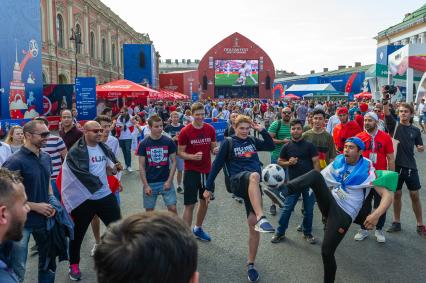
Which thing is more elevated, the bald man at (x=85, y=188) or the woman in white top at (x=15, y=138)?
the woman in white top at (x=15, y=138)

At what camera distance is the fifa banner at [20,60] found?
11125mm

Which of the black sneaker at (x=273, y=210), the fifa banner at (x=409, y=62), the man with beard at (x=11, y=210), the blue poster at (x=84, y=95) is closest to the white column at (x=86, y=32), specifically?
the blue poster at (x=84, y=95)

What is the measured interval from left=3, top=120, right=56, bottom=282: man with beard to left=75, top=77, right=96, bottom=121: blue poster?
12681 mm

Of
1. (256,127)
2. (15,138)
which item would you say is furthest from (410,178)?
(15,138)

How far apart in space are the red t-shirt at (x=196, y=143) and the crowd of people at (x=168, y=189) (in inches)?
0.6

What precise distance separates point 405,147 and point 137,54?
90.3 ft

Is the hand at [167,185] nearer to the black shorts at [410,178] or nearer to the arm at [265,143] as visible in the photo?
the arm at [265,143]

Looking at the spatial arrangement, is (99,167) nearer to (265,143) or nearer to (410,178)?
(265,143)

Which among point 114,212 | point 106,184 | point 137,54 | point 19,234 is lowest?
point 114,212

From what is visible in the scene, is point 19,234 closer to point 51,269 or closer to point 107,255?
→ point 107,255

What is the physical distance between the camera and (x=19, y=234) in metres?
1.91

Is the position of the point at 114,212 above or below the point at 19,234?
below

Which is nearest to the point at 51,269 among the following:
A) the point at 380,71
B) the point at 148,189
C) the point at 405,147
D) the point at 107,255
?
the point at 148,189

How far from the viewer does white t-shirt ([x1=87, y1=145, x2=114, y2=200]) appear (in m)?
4.51
